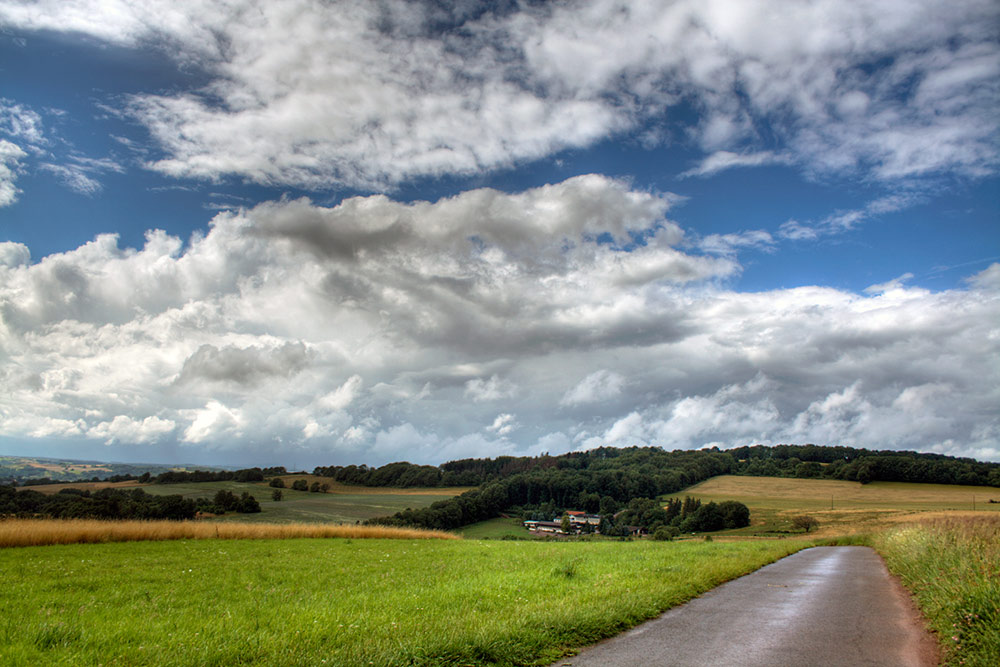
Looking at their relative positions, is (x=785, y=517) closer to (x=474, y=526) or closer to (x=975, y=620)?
(x=474, y=526)

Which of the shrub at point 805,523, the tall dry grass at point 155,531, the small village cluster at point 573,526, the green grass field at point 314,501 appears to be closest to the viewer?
the tall dry grass at point 155,531

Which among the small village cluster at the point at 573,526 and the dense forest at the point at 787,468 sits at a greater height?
the dense forest at the point at 787,468

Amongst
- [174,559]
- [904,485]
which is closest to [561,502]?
[904,485]

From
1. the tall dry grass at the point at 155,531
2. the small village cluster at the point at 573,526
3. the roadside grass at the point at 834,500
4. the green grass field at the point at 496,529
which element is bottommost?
the small village cluster at the point at 573,526

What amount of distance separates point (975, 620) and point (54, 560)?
26478 millimetres

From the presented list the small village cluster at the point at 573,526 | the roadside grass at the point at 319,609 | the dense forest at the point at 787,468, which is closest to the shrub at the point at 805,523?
the small village cluster at the point at 573,526

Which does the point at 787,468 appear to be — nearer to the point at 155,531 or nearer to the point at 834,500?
the point at 834,500

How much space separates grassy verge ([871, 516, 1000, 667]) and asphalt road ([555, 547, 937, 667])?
1.42 ft

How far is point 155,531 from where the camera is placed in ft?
100

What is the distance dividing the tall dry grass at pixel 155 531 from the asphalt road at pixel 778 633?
95.5ft

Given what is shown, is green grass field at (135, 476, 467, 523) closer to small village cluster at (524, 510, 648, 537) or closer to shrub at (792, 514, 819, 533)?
small village cluster at (524, 510, 648, 537)

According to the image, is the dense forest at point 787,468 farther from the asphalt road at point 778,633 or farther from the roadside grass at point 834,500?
the asphalt road at point 778,633

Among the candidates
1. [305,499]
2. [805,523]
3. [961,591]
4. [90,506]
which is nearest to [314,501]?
[305,499]

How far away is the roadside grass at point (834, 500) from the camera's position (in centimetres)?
8474
